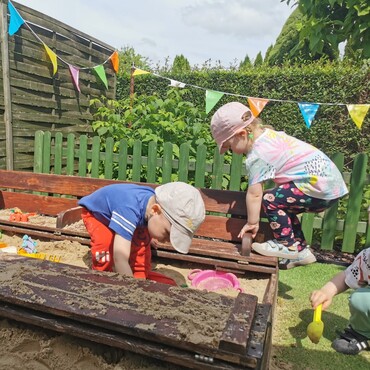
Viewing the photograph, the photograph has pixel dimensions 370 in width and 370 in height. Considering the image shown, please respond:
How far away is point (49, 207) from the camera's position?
422cm

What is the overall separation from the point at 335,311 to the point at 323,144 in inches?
186

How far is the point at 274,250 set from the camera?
2.92 meters

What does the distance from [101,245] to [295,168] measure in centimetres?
154

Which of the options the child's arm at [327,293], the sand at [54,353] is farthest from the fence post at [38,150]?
the child's arm at [327,293]

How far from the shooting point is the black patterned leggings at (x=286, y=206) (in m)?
2.88

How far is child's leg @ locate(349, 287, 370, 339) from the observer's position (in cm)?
208

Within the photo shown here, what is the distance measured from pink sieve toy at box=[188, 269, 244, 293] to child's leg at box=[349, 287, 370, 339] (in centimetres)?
81

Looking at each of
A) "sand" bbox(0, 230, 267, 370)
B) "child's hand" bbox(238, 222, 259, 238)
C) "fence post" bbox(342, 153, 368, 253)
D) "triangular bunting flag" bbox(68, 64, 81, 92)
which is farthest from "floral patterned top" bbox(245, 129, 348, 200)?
"triangular bunting flag" bbox(68, 64, 81, 92)

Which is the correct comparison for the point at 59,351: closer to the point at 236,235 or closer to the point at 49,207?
the point at 236,235

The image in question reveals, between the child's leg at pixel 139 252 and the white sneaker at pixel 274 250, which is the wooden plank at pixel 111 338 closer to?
the child's leg at pixel 139 252

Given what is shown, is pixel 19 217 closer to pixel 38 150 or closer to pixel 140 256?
pixel 38 150

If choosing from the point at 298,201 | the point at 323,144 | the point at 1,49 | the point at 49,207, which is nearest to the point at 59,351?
the point at 298,201

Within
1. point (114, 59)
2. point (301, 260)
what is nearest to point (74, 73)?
point (114, 59)

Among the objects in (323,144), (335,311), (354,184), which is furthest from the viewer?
(323,144)
